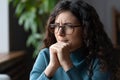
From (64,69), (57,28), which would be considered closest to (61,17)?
(57,28)

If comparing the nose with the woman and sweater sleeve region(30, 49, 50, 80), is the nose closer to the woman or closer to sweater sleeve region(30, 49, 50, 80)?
the woman

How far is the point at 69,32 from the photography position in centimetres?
134

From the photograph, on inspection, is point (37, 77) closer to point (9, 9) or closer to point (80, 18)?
point (80, 18)

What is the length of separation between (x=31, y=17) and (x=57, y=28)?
2.00m

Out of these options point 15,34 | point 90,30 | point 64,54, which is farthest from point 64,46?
point 15,34

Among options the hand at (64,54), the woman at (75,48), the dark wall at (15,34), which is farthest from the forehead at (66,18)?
the dark wall at (15,34)

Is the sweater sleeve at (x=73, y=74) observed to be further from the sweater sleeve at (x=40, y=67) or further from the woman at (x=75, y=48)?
the sweater sleeve at (x=40, y=67)

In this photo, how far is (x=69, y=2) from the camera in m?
1.43

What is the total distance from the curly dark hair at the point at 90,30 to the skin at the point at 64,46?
3 cm

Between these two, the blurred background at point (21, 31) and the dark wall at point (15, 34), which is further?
the dark wall at point (15, 34)

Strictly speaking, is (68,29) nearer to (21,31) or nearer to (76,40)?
(76,40)

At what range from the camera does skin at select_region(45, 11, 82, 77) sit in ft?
4.33

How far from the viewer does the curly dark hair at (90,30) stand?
1.38 m

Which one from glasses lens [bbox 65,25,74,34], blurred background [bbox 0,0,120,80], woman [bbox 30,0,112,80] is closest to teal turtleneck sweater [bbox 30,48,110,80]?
woman [bbox 30,0,112,80]
